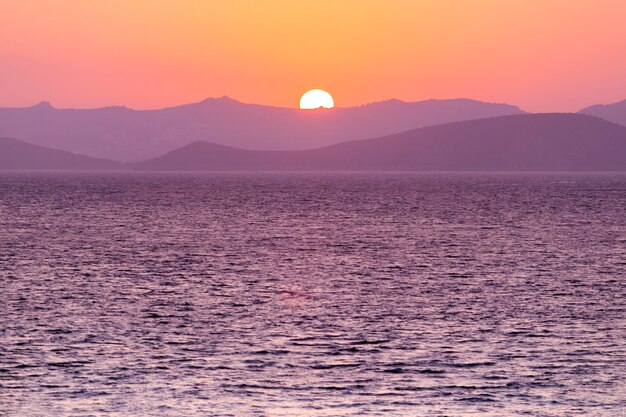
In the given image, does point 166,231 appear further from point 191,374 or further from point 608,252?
point 191,374

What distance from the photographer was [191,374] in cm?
3612

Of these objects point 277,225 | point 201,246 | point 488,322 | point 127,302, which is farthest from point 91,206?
point 488,322

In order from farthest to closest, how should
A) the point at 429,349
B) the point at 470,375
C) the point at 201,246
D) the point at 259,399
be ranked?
the point at 201,246 < the point at 429,349 < the point at 470,375 < the point at 259,399

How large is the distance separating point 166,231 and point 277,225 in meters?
15.7

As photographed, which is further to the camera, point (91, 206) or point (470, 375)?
point (91, 206)

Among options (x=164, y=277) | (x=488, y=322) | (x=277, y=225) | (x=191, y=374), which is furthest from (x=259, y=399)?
(x=277, y=225)

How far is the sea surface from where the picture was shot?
3306 cm

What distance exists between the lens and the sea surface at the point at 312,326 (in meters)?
33.1

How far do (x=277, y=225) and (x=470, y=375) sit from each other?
82.4 meters

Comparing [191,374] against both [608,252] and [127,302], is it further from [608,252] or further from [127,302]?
[608,252]

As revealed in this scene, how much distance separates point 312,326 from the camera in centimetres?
4603

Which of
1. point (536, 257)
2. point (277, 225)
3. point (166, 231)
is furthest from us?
point (277, 225)

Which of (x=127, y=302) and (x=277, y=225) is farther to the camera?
(x=277, y=225)

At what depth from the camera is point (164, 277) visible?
64.6 m
